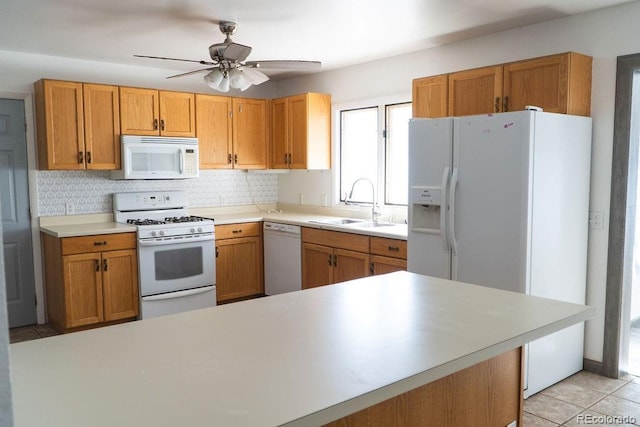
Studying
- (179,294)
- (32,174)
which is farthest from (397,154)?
(32,174)

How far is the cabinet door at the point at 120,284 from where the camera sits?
4344mm

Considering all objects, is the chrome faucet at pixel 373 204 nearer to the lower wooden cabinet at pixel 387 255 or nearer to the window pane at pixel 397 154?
the window pane at pixel 397 154

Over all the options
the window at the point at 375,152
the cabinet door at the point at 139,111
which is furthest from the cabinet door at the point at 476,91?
the cabinet door at the point at 139,111

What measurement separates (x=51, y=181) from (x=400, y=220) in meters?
3.16

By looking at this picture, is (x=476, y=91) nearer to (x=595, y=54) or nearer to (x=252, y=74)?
(x=595, y=54)

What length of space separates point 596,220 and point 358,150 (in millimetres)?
2418

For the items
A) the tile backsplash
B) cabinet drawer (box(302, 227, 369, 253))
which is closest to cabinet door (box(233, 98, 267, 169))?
the tile backsplash

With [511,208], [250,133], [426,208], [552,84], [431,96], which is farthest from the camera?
[250,133]

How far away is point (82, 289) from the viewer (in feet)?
13.9

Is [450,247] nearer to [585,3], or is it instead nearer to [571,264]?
[571,264]

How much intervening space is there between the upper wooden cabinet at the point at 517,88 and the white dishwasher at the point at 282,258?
180 cm

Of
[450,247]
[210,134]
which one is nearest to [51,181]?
[210,134]

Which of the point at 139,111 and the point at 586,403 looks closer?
the point at 586,403

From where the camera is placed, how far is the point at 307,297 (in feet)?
6.52
